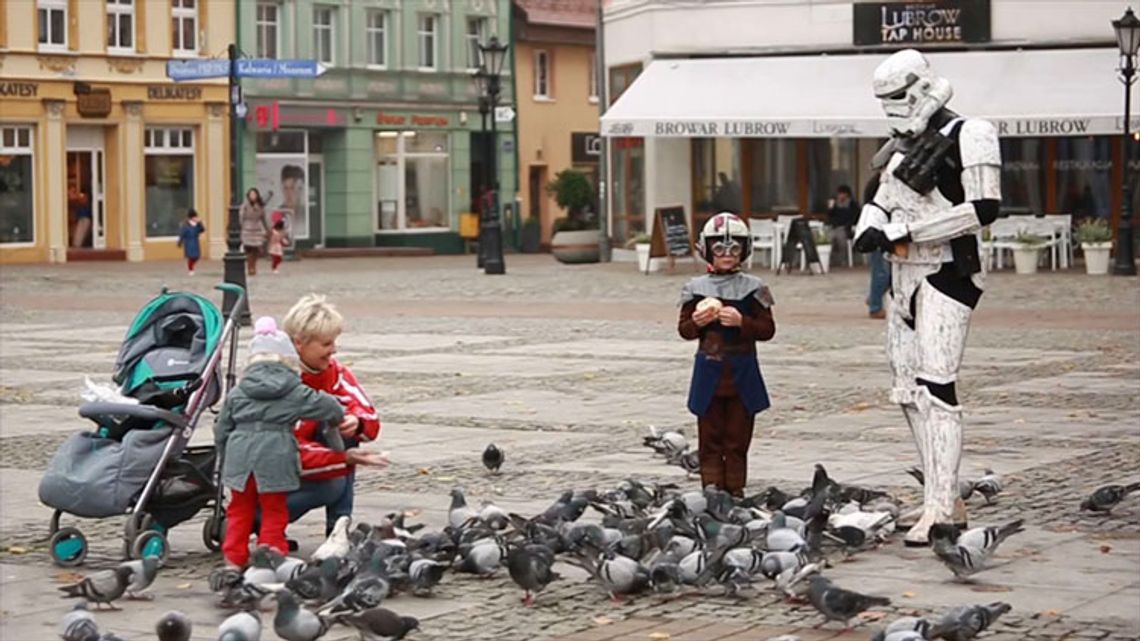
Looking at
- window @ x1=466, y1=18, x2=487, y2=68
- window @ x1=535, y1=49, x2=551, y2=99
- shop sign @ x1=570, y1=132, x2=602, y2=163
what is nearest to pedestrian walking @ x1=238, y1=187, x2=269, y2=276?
window @ x1=466, y1=18, x2=487, y2=68

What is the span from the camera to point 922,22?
3919 cm

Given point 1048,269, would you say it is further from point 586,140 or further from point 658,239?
point 586,140

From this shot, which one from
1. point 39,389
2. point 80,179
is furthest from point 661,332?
point 80,179

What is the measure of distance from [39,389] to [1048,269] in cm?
2287

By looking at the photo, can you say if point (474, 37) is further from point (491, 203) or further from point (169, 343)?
point (169, 343)

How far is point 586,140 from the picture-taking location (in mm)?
64500

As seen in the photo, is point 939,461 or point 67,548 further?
point 939,461

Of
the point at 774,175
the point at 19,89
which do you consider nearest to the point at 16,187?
the point at 19,89

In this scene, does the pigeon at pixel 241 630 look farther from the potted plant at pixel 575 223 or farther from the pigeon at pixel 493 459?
the potted plant at pixel 575 223

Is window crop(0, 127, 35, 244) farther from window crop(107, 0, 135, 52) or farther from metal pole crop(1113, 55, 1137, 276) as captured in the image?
metal pole crop(1113, 55, 1137, 276)

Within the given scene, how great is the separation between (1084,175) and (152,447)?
1222 inches

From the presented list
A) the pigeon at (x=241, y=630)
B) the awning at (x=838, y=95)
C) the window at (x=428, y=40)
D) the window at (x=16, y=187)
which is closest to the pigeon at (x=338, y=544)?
the pigeon at (x=241, y=630)

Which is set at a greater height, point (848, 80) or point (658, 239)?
point (848, 80)

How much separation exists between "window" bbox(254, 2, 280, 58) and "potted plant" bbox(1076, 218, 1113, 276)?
82.6 ft
